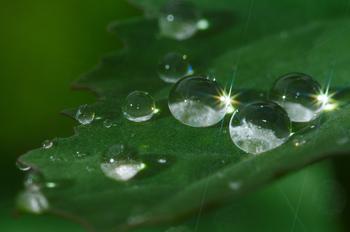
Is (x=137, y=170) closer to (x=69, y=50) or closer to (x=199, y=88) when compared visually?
(x=199, y=88)

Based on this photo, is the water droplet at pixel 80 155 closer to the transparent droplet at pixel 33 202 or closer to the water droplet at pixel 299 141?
the transparent droplet at pixel 33 202

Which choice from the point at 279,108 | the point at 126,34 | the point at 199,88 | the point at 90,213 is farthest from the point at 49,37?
the point at 90,213

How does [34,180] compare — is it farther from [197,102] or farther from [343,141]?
[343,141]

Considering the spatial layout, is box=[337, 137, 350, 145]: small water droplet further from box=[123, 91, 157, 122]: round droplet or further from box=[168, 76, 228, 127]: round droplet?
box=[123, 91, 157, 122]: round droplet

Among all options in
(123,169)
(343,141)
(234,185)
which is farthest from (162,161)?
(343,141)

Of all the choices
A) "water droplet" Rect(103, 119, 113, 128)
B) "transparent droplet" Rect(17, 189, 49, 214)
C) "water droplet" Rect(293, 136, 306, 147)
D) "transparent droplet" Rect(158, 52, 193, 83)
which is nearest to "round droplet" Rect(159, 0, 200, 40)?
"transparent droplet" Rect(158, 52, 193, 83)

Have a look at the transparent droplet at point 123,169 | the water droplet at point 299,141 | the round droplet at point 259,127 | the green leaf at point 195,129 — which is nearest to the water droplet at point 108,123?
the green leaf at point 195,129

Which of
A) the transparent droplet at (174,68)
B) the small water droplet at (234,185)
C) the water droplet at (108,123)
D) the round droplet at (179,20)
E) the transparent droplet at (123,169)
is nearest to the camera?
the small water droplet at (234,185)
